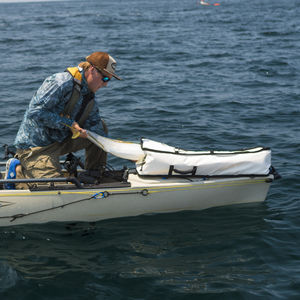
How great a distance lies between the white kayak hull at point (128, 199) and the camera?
6.55 m

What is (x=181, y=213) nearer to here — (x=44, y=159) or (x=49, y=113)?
(x=44, y=159)

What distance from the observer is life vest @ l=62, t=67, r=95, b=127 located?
6.29 meters

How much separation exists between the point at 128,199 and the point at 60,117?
1517 mm

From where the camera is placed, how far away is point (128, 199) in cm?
678

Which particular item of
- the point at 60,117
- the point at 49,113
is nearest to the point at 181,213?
the point at 60,117

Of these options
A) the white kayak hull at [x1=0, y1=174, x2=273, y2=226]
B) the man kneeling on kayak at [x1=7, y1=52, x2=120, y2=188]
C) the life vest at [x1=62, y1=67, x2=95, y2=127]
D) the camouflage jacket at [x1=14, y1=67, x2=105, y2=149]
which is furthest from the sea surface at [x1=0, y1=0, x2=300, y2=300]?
the life vest at [x1=62, y1=67, x2=95, y2=127]

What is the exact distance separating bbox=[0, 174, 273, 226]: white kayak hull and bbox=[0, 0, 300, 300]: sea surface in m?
0.17

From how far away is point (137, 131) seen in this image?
38.2 ft

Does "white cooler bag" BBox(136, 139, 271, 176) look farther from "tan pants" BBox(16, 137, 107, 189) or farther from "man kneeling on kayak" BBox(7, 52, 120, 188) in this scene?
"tan pants" BBox(16, 137, 107, 189)

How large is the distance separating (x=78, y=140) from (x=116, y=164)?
2.67 m

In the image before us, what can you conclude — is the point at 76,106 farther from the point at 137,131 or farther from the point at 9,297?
the point at 137,131

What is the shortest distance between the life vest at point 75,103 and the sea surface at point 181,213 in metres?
1.55

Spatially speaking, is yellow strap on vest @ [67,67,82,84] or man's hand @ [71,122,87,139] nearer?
yellow strap on vest @ [67,67,82,84]

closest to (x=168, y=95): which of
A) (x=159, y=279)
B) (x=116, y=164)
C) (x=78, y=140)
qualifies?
(x=116, y=164)
